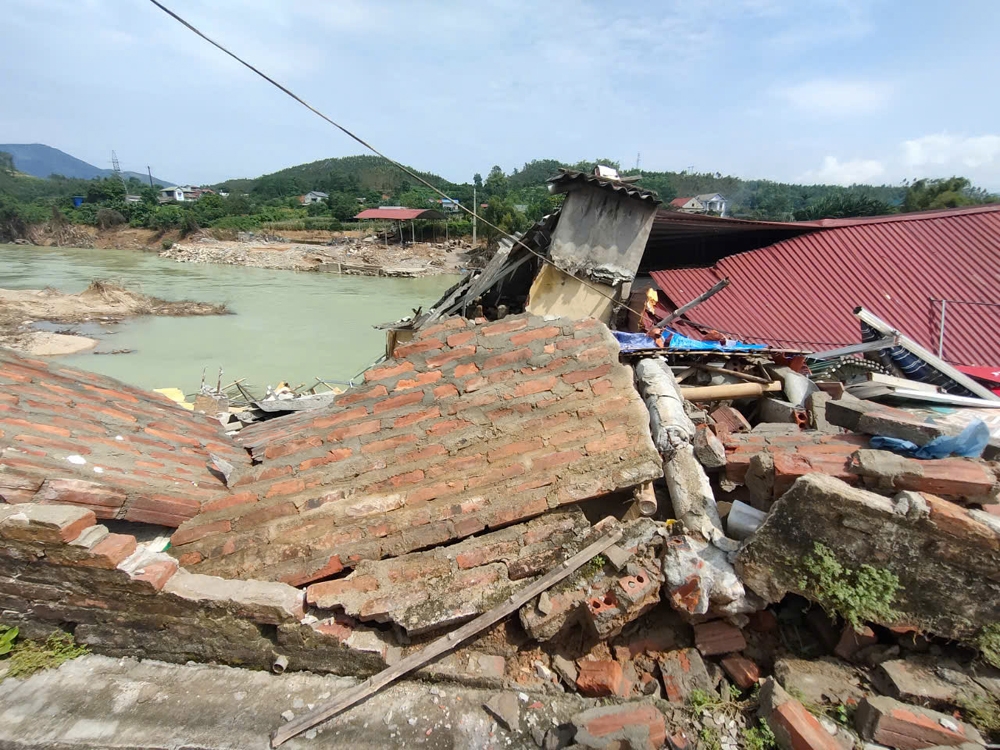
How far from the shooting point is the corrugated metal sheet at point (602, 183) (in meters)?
6.93

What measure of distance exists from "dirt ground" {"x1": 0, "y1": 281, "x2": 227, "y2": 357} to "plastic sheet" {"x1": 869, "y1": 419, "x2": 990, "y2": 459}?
2160 cm

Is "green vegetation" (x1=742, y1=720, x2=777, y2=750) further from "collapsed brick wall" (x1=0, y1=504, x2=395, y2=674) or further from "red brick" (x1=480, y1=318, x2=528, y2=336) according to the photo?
"red brick" (x1=480, y1=318, x2=528, y2=336)

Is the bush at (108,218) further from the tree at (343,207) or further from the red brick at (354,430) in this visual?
the red brick at (354,430)

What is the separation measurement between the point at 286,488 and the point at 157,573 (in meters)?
0.70

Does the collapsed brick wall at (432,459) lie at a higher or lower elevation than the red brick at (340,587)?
higher

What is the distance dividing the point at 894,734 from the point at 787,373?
3.35m

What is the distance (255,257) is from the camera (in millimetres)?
42406

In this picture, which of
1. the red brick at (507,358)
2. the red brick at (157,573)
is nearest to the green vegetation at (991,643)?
the red brick at (507,358)

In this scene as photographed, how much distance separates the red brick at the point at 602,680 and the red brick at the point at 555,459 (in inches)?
42.4

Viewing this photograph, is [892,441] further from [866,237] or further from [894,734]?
[866,237]

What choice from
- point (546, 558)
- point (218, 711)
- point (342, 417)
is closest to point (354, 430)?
point (342, 417)

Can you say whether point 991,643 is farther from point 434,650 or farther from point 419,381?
point 419,381

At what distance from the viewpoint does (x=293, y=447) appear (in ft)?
9.88

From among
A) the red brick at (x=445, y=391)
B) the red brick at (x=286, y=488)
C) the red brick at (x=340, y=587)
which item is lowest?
the red brick at (x=340, y=587)
